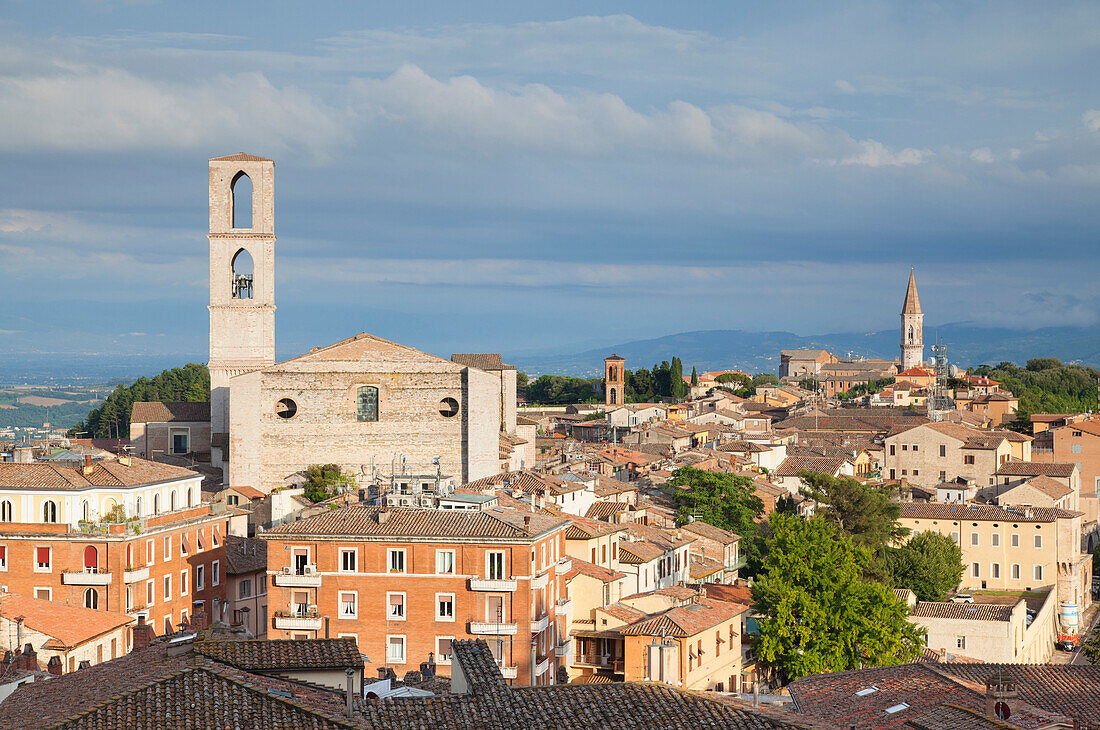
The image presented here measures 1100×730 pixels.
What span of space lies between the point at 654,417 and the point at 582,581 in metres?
63.4

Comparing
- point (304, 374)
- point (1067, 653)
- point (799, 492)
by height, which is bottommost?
point (1067, 653)

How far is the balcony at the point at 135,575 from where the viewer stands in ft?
103

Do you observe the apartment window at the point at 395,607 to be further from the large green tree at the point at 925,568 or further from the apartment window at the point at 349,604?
the large green tree at the point at 925,568

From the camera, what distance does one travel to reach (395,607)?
2895 centimetres

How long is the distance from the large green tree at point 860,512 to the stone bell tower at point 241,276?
25.4 metres

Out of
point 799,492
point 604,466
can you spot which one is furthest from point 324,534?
point 799,492

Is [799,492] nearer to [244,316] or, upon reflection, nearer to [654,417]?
[244,316]

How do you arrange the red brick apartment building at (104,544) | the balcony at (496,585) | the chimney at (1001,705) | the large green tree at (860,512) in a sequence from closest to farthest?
the chimney at (1001,705)
the balcony at (496,585)
the red brick apartment building at (104,544)
the large green tree at (860,512)

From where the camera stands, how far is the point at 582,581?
3203cm

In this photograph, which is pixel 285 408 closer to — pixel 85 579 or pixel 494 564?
pixel 85 579

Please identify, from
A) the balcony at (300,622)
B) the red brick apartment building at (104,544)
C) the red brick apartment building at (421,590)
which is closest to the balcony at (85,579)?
the red brick apartment building at (104,544)

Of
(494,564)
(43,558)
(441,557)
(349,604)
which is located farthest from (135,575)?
(494,564)

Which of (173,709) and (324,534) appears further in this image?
(324,534)

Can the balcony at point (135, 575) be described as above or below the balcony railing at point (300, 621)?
above
